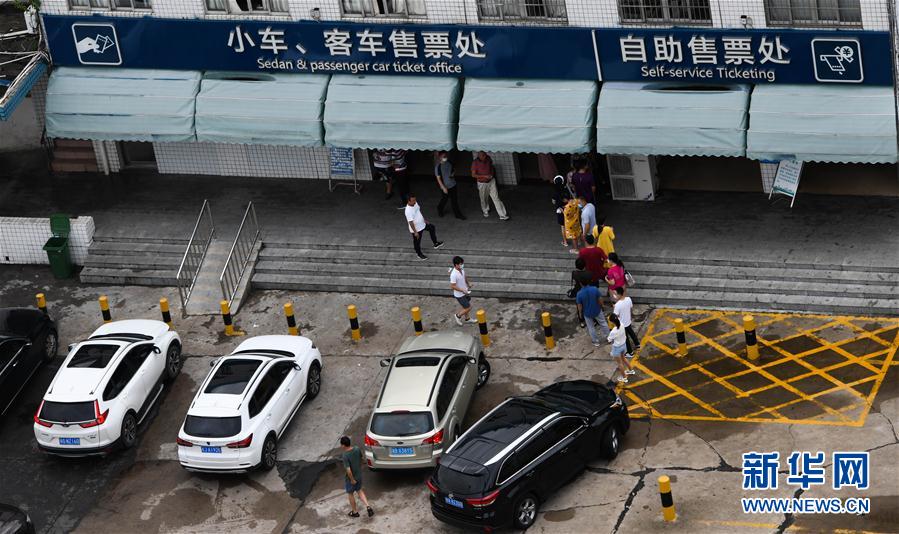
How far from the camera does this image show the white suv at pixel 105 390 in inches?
1072

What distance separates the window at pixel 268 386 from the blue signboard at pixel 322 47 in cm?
841

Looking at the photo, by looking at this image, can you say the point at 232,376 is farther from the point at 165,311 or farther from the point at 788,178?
the point at 788,178

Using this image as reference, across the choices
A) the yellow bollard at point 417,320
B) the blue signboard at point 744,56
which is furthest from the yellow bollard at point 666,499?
the blue signboard at point 744,56

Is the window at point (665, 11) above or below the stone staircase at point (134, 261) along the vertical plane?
above

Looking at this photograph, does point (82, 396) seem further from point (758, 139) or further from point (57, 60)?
point (758, 139)

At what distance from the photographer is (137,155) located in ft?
124

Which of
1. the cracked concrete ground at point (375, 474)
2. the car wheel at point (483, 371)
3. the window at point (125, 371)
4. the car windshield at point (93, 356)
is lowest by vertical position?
the cracked concrete ground at point (375, 474)

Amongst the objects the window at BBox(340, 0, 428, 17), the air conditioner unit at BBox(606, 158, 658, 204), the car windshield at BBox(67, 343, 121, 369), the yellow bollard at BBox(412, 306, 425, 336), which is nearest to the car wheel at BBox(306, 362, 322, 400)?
the yellow bollard at BBox(412, 306, 425, 336)

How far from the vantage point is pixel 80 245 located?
34.4 metres

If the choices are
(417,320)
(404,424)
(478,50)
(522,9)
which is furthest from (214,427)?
(522,9)

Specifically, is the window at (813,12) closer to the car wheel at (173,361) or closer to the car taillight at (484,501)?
the car taillight at (484,501)

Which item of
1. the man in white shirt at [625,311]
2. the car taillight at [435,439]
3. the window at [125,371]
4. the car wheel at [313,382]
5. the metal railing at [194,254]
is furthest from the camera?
the metal railing at [194,254]

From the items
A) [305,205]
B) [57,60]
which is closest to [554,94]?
[305,205]

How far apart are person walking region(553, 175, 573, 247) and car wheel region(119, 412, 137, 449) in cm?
987
